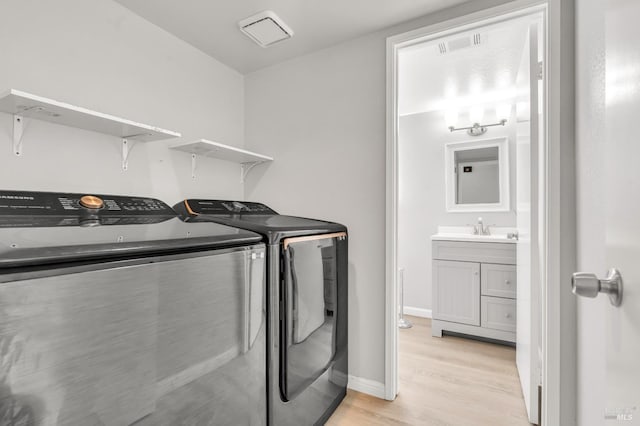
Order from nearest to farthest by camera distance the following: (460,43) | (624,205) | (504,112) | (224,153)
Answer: (624,205) < (460,43) < (224,153) < (504,112)

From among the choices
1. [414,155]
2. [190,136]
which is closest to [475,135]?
[414,155]

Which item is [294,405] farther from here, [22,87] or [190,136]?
[22,87]

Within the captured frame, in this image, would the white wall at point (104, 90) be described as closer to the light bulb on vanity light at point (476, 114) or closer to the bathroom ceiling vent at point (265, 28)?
the bathroom ceiling vent at point (265, 28)

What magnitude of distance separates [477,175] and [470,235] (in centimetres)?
70

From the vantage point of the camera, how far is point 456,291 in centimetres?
293

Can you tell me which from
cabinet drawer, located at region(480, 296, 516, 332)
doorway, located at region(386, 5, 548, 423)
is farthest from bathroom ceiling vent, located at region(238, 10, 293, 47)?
cabinet drawer, located at region(480, 296, 516, 332)

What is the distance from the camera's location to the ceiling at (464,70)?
2018mm

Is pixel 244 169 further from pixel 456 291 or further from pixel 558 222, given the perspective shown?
pixel 456 291

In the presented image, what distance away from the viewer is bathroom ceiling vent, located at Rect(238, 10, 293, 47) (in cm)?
181

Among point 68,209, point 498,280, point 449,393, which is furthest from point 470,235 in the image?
point 68,209

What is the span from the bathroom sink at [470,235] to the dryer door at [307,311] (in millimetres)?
1667

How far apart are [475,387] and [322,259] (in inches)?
56.0

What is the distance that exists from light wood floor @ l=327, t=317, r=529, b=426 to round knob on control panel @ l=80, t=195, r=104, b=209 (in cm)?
168

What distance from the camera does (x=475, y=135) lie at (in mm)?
3369
